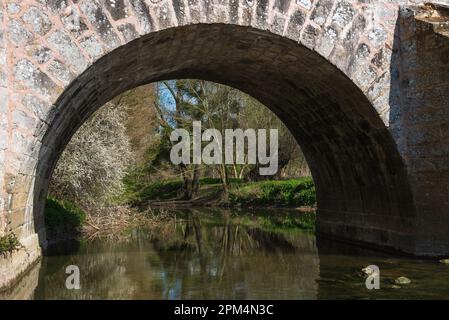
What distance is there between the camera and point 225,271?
709cm

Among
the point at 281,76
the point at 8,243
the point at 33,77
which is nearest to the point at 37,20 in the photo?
the point at 33,77

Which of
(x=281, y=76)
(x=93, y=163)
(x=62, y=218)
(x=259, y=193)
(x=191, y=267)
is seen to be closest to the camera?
(x=191, y=267)

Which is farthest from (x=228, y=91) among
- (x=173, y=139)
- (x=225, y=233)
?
(x=225, y=233)

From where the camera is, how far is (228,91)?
25.1 meters

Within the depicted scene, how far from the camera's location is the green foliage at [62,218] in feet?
34.9

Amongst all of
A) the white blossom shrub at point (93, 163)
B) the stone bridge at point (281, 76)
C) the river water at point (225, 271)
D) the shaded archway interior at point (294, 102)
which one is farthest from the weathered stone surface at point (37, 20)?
the white blossom shrub at point (93, 163)

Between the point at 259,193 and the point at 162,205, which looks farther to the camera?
the point at 162,205

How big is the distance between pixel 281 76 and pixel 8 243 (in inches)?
200

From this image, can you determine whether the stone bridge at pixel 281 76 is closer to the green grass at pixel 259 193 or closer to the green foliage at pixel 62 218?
the green foliage at pixel 62 218

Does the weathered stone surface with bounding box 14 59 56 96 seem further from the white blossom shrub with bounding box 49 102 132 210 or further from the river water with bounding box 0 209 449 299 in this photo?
the white blossom shrub with bounding box 49 102 132 210

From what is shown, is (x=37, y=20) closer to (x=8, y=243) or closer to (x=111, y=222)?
(x=8, y=243)

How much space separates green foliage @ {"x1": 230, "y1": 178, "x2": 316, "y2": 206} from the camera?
22859 millimetres

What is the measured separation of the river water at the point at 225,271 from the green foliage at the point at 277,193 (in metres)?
11.9

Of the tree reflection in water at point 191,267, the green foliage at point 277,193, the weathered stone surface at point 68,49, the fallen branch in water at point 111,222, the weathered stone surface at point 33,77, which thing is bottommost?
the tree reflection in water at point 191,267
